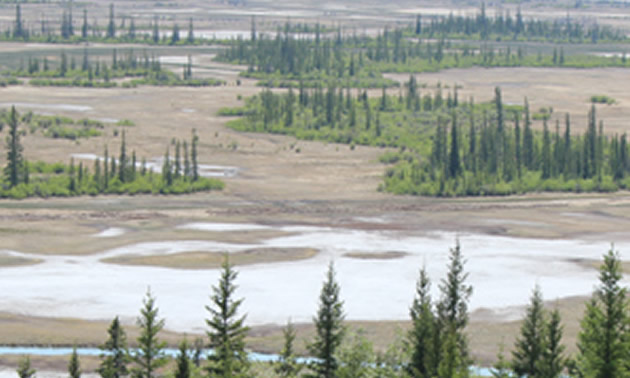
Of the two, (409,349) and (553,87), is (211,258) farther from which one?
(553,87)

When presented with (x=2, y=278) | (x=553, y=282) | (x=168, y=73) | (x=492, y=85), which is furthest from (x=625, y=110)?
(x=2, y=278)

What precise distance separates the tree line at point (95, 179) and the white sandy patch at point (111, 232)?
11.4 m

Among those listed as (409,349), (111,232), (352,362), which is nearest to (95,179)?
(111,232)

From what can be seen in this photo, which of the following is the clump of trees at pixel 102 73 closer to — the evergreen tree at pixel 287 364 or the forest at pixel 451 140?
the forest at pixel 451 140

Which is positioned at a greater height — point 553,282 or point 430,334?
point 430,334

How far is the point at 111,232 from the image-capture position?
76125 mm

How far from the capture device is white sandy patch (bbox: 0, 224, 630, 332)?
2341 inches

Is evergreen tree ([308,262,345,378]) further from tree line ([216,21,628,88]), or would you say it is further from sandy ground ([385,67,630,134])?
tree line ([216,21,628,88])

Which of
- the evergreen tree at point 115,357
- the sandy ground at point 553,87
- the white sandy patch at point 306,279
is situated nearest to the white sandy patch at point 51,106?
the sandy ground at point 553,87

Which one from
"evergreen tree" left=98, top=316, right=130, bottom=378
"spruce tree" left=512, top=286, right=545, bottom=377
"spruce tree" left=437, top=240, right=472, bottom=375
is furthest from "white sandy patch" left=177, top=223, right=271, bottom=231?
"spruce tree" left=512, top=286, right=545, bottom=377

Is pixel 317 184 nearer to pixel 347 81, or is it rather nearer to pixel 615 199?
pixel 615 199

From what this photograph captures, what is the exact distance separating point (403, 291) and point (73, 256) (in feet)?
54.5

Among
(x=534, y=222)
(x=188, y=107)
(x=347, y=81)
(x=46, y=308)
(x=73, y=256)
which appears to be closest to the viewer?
(x=46, y=308)

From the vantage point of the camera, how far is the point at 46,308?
5903 cm
